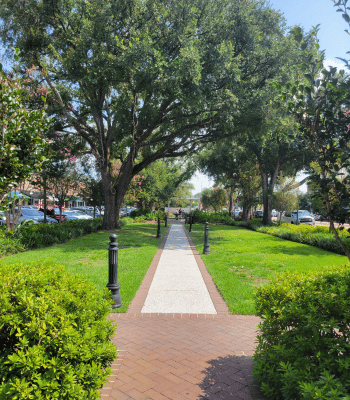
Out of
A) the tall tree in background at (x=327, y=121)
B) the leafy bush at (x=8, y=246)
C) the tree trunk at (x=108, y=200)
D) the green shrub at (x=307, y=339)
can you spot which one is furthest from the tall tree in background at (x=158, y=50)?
the green shrub at (x=307, y=339)

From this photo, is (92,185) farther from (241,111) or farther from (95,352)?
(95,352)

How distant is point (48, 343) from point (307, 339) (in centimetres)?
209

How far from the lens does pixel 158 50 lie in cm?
1244

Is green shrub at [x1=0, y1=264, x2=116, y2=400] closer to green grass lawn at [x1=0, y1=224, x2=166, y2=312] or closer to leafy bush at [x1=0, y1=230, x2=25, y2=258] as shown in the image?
green grass lawn at [x1=0, y1=224, x2=166, y2=312]

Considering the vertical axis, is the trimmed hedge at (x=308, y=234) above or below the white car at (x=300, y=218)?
below

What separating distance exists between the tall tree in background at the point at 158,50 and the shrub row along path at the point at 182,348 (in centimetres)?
873

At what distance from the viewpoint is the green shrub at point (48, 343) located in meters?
2.04

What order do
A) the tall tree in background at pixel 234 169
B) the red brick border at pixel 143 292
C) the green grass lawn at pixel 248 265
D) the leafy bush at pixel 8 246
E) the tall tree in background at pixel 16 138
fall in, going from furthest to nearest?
the tall tree in background at pixel 234 169 < the leafy bush at pixel 8 246 < the green grass lawn at pixel 248 265 < the red brick border at pixel 143 292 < the tall tree in background at pixel 16 138

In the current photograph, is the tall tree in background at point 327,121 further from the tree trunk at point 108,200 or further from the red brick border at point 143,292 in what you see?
the tree trunk at point 108,200

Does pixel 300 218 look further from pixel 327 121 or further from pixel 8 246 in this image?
pixel 327 121

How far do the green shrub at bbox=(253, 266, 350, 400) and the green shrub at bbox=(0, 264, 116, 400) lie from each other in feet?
4.93

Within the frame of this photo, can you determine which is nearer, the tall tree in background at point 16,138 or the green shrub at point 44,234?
the tall tree in background at point 16,138

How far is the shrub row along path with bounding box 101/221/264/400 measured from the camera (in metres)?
2.99

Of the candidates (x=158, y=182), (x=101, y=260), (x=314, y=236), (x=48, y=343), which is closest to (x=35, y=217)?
(x=101, y=260)
